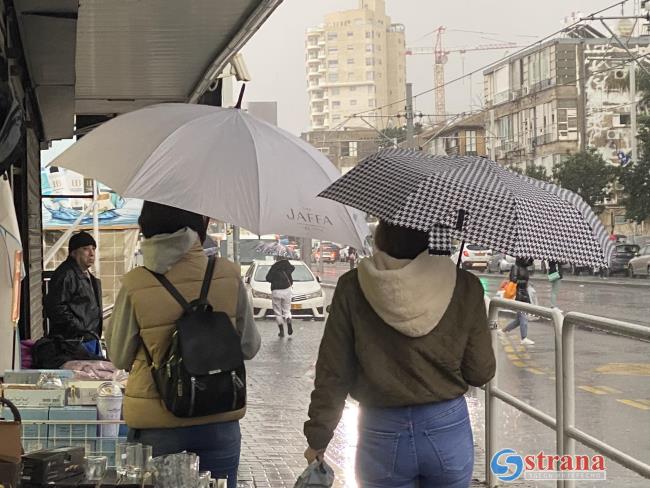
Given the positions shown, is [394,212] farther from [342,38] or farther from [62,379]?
[342,38]

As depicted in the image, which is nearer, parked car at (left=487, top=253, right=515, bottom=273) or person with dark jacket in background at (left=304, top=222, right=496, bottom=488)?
person with dark jacket in background at (left=304, top=222, right=496, bottom=488)

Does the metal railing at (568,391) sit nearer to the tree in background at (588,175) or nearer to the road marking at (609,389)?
the road marking at (609,389)

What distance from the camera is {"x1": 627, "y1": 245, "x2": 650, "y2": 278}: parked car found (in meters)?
44.5

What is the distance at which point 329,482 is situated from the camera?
3756mm

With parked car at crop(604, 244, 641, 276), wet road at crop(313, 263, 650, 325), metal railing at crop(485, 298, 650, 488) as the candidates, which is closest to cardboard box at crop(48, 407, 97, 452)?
metal railing at crop(485, 298, 650, 488)

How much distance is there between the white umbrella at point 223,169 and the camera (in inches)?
171

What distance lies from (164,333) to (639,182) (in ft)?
162

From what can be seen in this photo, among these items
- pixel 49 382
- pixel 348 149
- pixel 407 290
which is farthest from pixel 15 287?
pixel 348 149

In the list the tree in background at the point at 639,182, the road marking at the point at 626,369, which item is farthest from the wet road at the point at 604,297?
the road marking at the point at 626,369

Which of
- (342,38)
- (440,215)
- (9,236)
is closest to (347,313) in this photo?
(440,215)

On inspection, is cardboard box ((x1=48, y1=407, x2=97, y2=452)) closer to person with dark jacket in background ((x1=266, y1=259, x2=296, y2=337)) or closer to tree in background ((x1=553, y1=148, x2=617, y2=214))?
person with dark jacket in background ((x1=266, y1=259, x2=296, y2=337))

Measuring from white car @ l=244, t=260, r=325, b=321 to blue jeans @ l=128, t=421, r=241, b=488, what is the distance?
21.7 meters

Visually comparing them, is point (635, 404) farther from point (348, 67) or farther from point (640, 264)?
point (348, 67)

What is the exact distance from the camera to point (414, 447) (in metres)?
3.65
